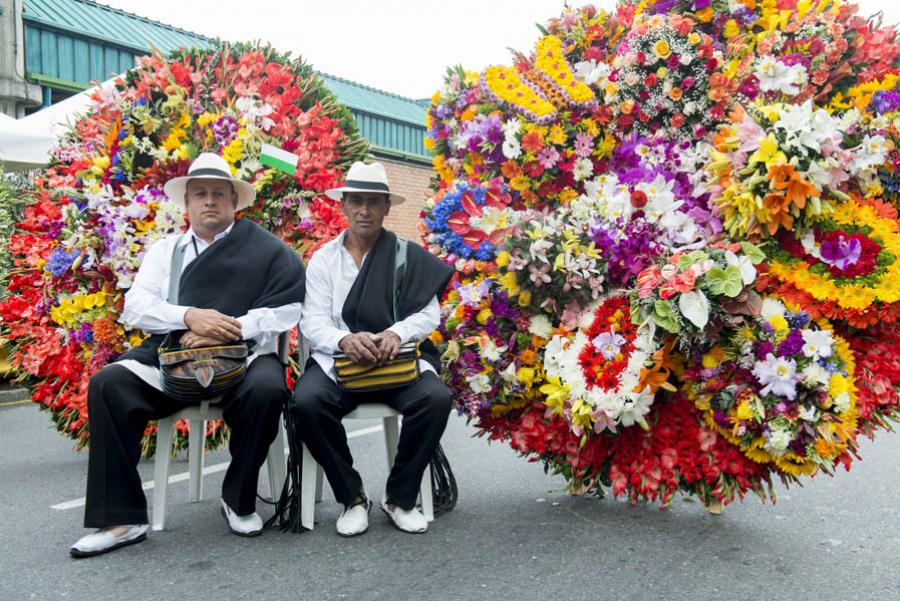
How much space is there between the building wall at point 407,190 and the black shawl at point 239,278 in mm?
10842

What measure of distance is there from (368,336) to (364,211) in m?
0.66

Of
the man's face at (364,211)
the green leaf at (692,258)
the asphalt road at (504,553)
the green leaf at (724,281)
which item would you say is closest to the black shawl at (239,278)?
the man's face at (364,211)

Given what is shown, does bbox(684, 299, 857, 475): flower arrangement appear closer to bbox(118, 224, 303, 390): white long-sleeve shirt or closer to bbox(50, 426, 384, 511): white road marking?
bbox(118, 224, 303, 390): white long-sleeve shirt

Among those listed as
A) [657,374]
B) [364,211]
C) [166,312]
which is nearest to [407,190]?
[364,211]

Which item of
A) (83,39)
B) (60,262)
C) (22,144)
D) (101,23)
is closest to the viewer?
(60,262)

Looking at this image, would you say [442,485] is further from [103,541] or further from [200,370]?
[103,541]

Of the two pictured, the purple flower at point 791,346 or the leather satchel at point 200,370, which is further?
the leather satchel at point 200,370

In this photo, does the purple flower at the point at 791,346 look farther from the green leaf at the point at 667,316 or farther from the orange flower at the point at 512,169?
the orange flower at the point at 512,169

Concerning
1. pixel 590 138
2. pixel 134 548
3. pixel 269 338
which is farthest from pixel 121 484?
pixel 590 138

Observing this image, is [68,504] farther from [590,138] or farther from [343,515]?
[590,138]

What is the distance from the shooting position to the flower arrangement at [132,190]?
469 cm

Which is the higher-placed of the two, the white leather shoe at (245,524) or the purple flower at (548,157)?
the purple flower at (548,157)

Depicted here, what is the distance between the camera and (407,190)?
50.3 feet

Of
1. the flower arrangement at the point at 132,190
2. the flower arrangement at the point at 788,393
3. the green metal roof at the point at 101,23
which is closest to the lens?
the flower arrangement at the point at 788,393
